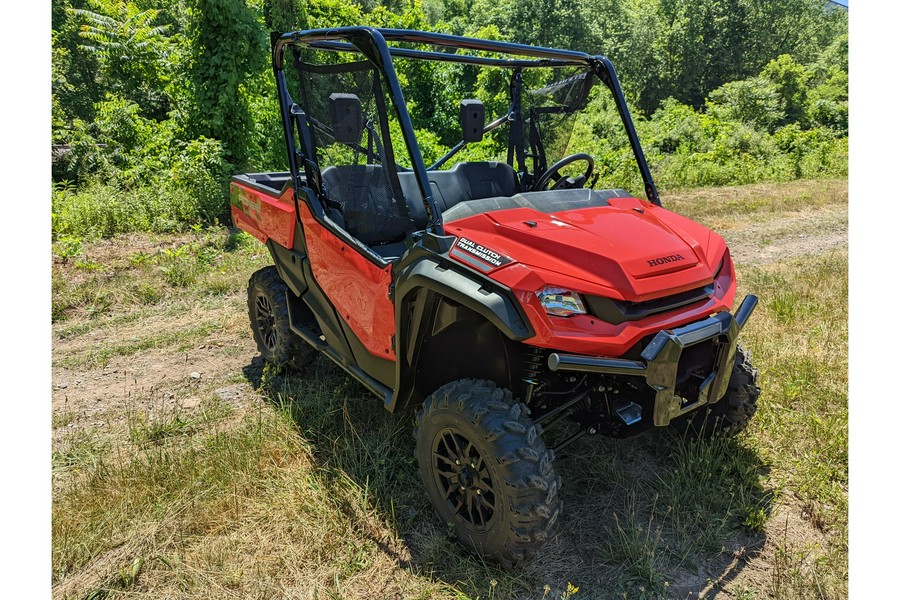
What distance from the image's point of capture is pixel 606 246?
2406 mm

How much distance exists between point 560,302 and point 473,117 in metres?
1.65

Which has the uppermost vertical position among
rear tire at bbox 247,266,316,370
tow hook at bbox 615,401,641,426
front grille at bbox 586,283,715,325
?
front grille at bbox 586,283,715,325

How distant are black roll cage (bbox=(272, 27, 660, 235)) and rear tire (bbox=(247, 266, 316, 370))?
0.83 m

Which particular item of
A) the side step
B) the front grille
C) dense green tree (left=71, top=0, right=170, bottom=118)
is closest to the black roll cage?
the front grille

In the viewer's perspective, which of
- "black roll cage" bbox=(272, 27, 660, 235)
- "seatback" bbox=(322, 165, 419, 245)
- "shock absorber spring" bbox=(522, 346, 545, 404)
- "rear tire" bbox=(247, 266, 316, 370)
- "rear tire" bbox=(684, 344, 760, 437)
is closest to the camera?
"shock absorber spring" bbox=(522, 346, 545, 404)

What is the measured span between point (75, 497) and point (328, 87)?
2.43 m

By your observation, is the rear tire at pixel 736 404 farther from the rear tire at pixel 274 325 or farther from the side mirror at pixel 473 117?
the rear tire at pixel 274 325

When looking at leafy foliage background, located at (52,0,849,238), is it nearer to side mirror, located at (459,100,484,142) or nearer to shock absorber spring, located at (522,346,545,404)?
side mirror, located at (459,100,484,142)

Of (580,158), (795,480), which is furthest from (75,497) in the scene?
(795,480)

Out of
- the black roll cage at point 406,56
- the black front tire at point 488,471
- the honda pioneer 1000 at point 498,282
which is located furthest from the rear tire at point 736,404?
the black front tire at point 488,471

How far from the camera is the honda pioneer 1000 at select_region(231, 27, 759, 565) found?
229 cm

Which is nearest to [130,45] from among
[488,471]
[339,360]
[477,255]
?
[339,360]

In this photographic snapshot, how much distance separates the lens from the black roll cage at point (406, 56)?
8.71 ft

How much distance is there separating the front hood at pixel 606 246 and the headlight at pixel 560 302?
7 centimetres
